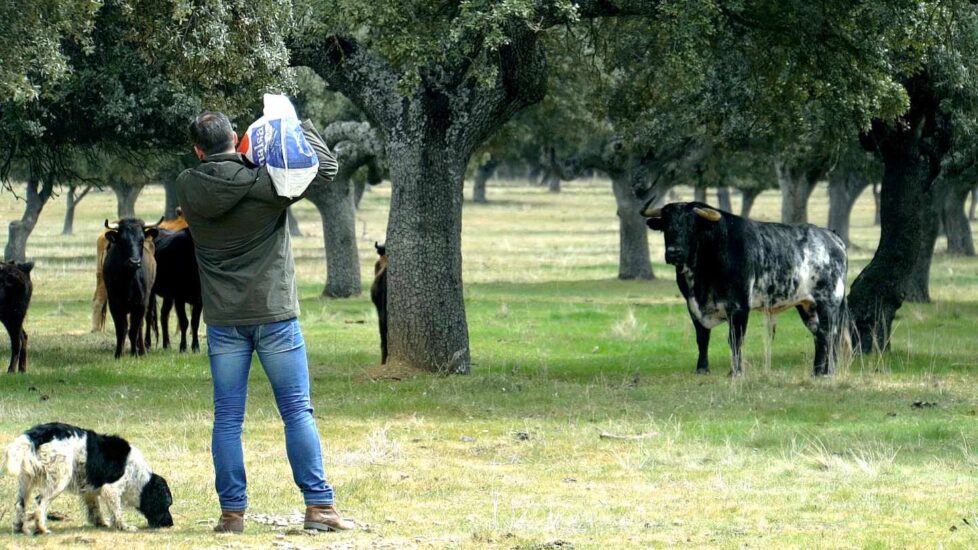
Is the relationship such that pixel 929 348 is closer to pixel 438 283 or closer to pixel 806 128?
pixel 806 128

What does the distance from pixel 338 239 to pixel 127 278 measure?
13937 millimetres

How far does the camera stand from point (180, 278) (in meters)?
20.8

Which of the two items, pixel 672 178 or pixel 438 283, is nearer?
pixel 438 283

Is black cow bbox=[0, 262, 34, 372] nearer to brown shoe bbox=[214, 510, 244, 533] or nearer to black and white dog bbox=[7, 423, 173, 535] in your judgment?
black and white dog bbox=[7, 423, 173, 535]

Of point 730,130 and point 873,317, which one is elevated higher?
point 730,130

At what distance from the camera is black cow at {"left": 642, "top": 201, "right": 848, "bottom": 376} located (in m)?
17.5

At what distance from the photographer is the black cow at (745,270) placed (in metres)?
17.5

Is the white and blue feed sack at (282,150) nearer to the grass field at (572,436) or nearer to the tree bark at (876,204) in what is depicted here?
the grass field at (572,436)

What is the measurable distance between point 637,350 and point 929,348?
437cm

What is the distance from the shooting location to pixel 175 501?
9.72 meters

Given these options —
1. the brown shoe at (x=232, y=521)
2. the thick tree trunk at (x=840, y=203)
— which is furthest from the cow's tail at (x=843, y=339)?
the thick tree trunk at (x=840, y=203)

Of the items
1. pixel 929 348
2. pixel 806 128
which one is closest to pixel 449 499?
pixel 806 128

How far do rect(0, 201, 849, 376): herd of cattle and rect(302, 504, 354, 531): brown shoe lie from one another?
30.1ft

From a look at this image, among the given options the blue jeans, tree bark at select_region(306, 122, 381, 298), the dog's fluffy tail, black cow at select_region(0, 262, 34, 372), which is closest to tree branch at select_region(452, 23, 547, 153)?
black cow at select_region(0, 262, 34, 372)
